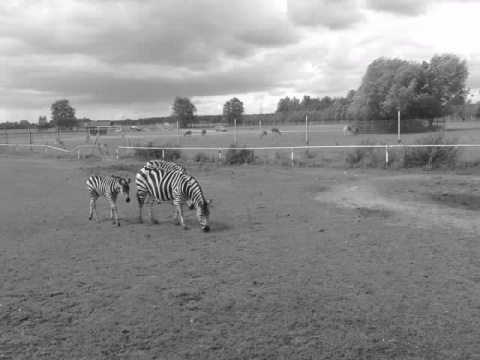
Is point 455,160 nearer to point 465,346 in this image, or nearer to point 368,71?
point 465,346

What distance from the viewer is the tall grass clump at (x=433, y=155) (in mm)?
17500

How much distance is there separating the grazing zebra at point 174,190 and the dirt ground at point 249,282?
441 millimetres

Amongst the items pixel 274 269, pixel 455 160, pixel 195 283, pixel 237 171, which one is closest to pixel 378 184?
pixel 455 160

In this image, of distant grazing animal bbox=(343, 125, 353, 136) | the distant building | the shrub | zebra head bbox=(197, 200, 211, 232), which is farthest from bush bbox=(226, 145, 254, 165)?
distant grazing animal bbox=(343, 125, 353, 136)

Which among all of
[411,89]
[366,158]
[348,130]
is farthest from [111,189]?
[411,89]

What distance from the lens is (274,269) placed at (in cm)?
659

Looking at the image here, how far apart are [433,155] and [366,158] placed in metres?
2.84

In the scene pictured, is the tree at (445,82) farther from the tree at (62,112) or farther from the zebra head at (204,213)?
the tree at (62,112)

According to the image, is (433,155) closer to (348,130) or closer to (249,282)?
(249,282)

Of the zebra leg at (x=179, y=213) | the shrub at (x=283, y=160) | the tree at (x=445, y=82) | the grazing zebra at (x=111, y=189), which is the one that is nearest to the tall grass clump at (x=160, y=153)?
the shrub at (x=283, y=160)

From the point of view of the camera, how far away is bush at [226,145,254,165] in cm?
2219

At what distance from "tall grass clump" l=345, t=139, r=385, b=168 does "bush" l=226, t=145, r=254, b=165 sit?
17.1 feet

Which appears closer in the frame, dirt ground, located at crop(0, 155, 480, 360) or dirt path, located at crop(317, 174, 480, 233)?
dirt ground, located at crop(0, 155, 480, 360)

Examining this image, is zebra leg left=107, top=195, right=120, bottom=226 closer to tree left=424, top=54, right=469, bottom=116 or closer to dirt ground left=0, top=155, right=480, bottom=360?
dirt ground left=0, top=155, right=480, bottom=360
